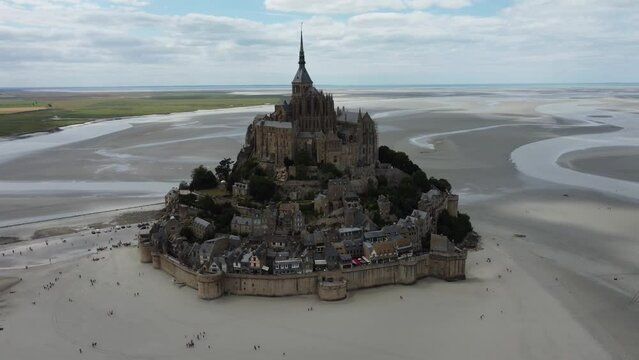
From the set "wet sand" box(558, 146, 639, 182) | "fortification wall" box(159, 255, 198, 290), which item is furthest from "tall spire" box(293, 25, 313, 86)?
"wet sand" box(558, 146, 639, 182)

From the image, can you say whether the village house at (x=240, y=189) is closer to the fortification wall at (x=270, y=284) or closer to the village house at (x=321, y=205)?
the village house at (x=321, y=205)

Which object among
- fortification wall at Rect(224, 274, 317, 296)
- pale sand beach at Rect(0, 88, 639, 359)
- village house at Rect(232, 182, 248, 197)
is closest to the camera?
pale sand beach at Rect(0, 88, 639, 359)

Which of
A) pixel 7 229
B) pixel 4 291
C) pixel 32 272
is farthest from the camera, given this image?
pixel 7 229

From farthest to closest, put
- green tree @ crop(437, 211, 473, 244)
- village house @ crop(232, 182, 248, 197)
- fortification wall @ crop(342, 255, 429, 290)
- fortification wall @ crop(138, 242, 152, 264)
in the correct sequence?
village house @ crop(232, 182, 248, 197), green tree @ crop(437, 211, 473, 244), fortification wall @ crop(138, 242, 152, 264), fortification wall @ crop(342, 255, 429, 290)

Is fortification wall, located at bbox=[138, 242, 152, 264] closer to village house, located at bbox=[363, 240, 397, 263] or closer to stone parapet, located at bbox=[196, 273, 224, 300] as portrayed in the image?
stone parapet, located at bbox=[196, 273, 224, 300]

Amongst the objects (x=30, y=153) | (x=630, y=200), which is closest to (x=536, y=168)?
(x=630, y=200)

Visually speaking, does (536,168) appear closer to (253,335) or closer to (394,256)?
(394,256)
